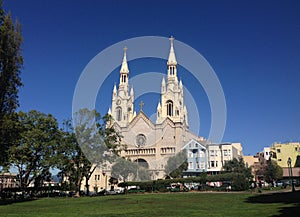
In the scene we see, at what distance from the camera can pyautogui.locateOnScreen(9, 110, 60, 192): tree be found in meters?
41.0

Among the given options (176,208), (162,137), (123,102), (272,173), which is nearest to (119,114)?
(123,102)

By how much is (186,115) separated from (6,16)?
66.2m

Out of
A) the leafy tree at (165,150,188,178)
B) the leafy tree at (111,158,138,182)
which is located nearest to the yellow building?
the leafy tree at (165,150,188,178)

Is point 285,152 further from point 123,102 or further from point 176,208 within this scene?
point 176,208

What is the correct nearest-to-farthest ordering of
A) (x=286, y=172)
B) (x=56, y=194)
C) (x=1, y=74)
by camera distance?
(x=1, y=74) → (x=56, y=194) → (x=286, y=172)

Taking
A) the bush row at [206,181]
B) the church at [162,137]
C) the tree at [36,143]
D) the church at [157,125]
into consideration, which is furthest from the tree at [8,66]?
the church at [157,125]

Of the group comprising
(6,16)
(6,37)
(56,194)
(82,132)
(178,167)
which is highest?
(6,16)

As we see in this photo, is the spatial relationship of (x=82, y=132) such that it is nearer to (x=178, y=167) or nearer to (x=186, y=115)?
(x=178, y=167)

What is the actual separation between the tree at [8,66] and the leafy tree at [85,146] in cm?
1596

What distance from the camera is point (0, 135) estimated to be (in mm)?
27625

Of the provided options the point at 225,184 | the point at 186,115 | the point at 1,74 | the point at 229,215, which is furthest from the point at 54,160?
the point at 186,115

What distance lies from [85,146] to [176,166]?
25.7m

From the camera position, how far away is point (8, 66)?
2705 cm

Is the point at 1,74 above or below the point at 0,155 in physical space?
above
